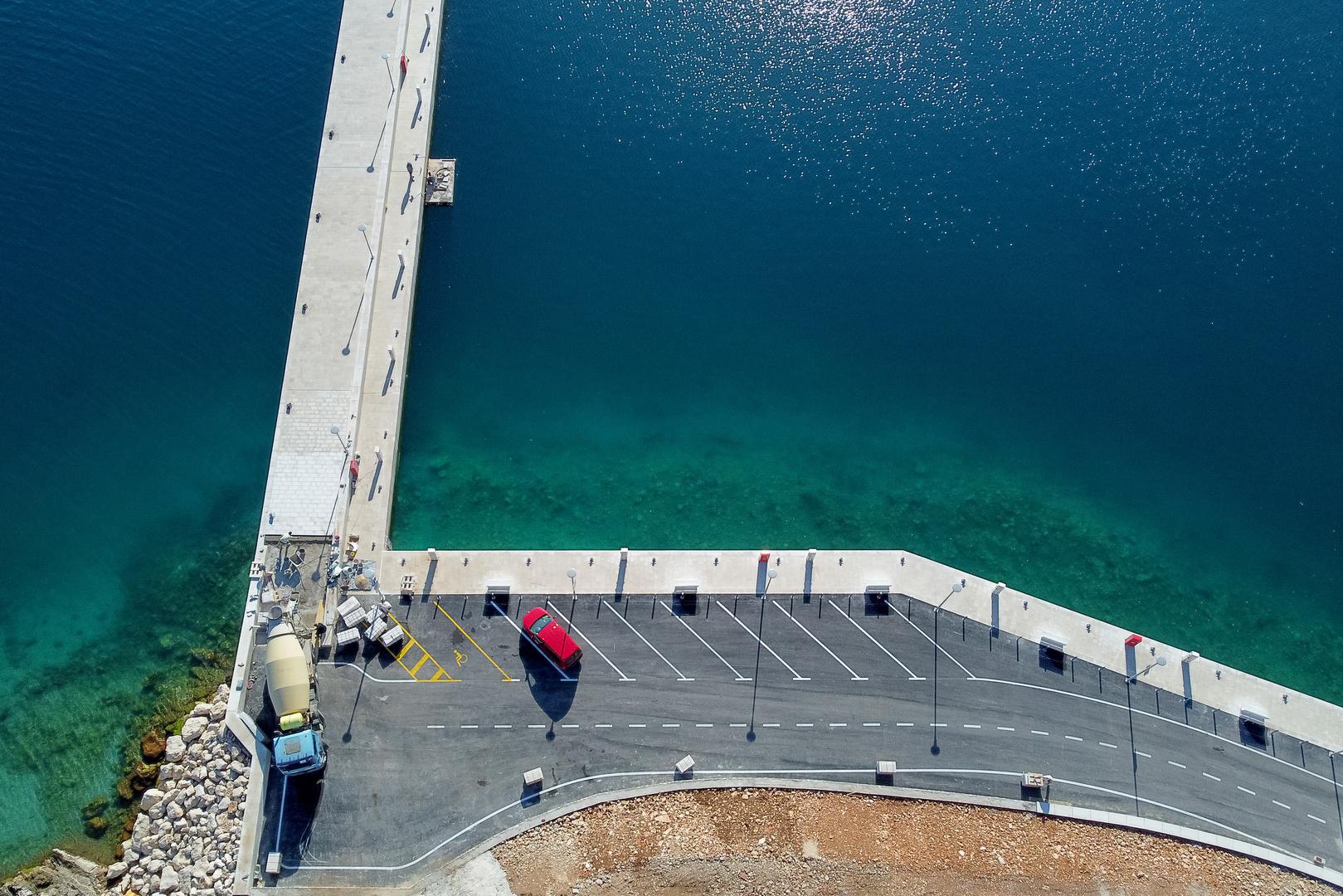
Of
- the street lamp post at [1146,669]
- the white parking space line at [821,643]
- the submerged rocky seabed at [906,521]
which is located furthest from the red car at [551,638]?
the street lamp post at [1146,669]

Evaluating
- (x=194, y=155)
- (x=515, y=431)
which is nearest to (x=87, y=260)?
(x=194, y=155)

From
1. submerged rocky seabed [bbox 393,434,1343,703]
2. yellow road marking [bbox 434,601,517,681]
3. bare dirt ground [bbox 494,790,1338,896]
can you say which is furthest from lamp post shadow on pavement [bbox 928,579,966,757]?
yellow road marking [bbox 434,601,517,681]

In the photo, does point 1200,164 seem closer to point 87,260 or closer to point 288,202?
point 288,202

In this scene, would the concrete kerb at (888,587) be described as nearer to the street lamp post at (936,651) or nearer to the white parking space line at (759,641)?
the street lamp post at (936,651)

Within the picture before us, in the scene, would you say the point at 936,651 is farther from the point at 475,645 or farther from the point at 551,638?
the point at 475,645

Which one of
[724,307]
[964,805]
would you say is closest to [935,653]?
[964,805]

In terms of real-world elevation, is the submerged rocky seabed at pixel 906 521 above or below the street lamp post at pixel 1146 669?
above
